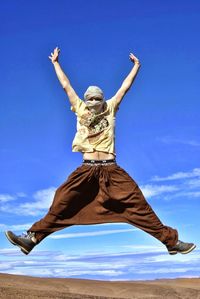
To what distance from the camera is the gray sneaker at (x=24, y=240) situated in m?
8.68

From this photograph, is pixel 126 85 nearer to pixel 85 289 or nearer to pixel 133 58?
pixel 133 58

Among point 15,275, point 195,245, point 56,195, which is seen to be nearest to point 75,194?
point 56,195

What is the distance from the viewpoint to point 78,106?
28.8ft

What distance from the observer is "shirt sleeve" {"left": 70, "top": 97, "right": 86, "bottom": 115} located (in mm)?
8781

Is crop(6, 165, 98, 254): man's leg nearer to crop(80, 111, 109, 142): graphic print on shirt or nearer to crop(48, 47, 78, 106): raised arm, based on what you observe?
crop(80, 111, 109, 142): graphic print on shirt

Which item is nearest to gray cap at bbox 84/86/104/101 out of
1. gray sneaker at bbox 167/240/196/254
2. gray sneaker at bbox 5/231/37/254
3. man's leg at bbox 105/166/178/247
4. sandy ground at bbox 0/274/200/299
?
man's leg at bbox 105/166/178/247

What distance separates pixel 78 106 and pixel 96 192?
137 centimetres

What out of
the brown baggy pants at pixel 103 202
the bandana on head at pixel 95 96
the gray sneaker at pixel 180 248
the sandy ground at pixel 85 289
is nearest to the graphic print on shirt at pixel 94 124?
the bandana on head at pixel 95 96

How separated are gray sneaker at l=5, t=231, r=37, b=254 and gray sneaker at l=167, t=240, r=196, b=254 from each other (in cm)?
211

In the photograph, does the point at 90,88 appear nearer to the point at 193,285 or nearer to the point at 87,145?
the point at 87,145

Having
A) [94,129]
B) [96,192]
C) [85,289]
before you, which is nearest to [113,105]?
[94,129]

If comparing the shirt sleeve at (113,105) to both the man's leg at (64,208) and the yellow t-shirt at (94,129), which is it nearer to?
the yellow t-shirt at (94,129)

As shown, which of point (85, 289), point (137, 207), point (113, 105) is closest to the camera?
point (137, 207)

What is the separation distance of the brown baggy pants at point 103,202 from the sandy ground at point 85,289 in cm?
165
